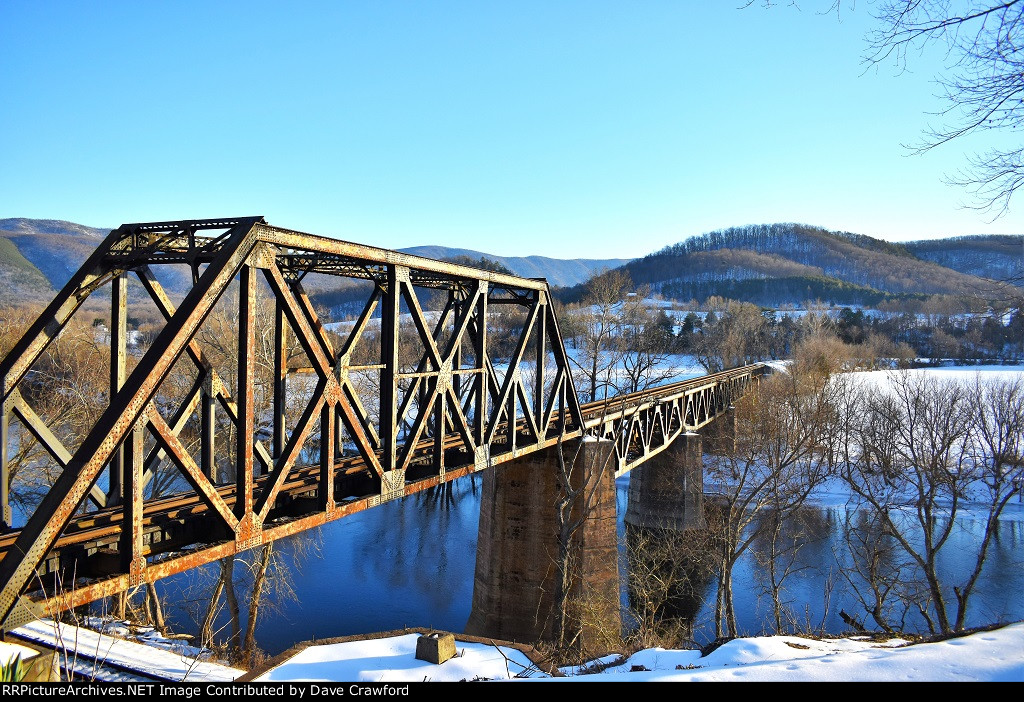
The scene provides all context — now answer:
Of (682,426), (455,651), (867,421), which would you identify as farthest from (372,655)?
(867,421)

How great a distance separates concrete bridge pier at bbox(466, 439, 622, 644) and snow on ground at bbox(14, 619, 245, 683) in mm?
8433

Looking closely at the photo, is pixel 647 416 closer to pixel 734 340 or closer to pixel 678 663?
pixel 678 663

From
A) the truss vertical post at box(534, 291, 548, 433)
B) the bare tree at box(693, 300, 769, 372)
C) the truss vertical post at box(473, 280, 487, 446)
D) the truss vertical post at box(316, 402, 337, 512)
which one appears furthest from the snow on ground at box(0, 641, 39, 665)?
the bare tree at box(693, 300, 769, 372)

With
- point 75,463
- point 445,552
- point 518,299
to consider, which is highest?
point 518,299

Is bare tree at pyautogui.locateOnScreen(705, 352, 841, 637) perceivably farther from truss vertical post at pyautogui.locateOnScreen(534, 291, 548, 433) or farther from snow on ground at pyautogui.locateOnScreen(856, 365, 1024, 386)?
truss vertical post at pyautogui.locateOnScreen(534, 291, 548, 433)

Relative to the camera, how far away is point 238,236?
563 centimetres

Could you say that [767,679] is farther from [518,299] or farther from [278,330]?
[518,299]

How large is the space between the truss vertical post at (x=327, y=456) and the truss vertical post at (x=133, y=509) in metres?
2.06

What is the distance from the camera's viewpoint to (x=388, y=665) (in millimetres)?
9062

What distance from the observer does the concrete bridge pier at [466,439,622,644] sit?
1620cm

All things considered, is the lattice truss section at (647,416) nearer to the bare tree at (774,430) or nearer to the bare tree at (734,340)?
the bare tree at (774,430)

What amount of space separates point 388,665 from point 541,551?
25.7ft

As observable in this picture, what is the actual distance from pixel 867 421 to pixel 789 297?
412 ft
